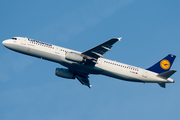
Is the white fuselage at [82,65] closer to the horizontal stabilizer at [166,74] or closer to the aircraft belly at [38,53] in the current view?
the aircraft belly at [38,53]

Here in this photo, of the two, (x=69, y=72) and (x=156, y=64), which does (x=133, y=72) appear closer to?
(x=156, y=64)

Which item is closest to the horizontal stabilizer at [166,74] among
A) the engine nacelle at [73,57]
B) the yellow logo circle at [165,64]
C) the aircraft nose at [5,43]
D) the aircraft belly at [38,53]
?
the yellow logo circle at [165,64]

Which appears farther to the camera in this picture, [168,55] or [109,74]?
[168,55]

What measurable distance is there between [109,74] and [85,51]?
735 centimetres

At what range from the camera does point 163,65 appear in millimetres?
57156

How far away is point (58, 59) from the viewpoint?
→ 5188 cm

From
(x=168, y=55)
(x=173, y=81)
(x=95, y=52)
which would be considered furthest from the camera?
(x=168, y=55)

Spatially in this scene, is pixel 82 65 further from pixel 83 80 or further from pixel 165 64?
pixel 165 64

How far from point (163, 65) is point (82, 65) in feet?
60.7

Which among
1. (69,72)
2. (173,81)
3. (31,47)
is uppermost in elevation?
(31,47)

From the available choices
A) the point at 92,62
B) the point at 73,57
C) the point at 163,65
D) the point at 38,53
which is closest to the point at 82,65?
the point at 92,62

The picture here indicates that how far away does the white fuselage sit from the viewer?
2045 inches

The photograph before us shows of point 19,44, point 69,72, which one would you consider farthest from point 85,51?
point 19,44

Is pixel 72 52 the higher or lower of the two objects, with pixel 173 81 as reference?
higher
